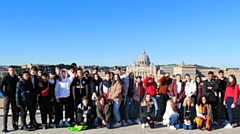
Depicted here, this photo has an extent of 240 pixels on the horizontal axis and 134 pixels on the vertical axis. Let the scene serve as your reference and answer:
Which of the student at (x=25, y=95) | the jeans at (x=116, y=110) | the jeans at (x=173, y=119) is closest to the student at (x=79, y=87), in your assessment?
the jeans at (x=116, y=110)

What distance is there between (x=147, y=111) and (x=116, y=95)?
1.02m

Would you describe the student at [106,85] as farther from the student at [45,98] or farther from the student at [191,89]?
the student at [191,89]

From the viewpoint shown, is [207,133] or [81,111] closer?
[207,133]

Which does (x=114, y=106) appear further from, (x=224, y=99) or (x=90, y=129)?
(x=224, y=99)

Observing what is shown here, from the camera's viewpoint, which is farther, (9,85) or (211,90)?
(211,90)

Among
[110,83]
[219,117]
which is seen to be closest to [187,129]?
[219,117]

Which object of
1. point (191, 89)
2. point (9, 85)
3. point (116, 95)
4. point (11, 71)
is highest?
point (11, 71)

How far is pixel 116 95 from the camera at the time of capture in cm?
802

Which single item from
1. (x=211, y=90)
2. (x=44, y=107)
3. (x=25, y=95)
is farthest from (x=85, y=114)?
(x=211, y=90)

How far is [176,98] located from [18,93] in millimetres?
4463

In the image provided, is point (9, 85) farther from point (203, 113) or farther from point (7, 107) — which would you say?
point (203, 113)

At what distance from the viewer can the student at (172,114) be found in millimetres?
7832

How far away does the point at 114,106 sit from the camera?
812cm

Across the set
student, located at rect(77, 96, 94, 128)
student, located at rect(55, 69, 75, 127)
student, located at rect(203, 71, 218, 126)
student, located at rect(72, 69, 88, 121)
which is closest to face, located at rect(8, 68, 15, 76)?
student, located at rect(55, 69, 75, 127)
